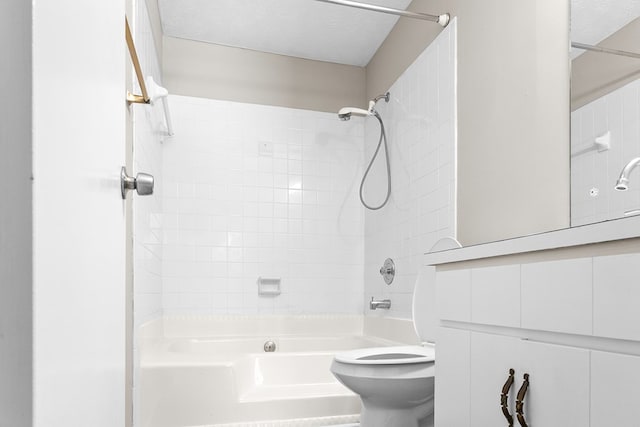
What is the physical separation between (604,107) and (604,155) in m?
0.15

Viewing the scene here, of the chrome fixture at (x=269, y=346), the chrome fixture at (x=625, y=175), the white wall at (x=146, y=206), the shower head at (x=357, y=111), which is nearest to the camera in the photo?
the chrome fixture at (x=625, y=175)

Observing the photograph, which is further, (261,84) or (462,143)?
(261,84)

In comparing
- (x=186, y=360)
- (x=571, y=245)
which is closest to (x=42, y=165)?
(x=571, y=245)

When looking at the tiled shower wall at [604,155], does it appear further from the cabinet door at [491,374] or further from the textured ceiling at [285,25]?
the textured ceiling at [285,25]

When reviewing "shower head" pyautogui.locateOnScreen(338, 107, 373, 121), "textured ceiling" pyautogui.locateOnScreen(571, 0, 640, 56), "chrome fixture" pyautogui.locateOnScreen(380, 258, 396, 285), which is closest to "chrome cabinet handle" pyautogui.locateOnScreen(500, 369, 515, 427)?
"textured ceiling" pyautogui.locateOnScreen(571, 0, 640, 56)

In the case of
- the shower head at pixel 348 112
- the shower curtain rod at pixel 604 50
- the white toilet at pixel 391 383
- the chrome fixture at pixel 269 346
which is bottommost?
the chrome fixture at pixel 269 346

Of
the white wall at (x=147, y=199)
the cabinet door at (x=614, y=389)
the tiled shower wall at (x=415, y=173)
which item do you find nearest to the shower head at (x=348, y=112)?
the tiled shower wall at (x=415, y=173)

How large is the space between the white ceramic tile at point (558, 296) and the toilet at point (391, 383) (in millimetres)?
853

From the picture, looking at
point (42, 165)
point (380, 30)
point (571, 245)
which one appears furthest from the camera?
point (380, 30)

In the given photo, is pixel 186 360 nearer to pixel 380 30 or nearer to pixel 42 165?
pixel 42 165

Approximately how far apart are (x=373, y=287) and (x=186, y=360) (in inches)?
58.8

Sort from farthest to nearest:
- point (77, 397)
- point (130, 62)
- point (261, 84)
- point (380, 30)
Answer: point (261, 84) → point (380, 30) → point (130, 62) → point (77, 397)

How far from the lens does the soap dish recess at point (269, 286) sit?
10.8 feet

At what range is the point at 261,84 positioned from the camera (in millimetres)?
3432
